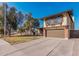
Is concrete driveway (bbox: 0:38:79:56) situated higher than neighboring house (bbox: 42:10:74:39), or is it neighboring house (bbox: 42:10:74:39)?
neighboring house (bbox: 42:10:74:39)

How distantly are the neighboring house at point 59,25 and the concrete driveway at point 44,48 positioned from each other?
47cm

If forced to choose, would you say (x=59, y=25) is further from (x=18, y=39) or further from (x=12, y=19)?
(x=12, y=19)

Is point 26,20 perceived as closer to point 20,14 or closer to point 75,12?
point 20,14

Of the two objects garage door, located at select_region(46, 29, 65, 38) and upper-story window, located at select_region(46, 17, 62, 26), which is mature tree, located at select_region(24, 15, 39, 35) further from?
garage door, located at select_region(46, 29, 65, 38)

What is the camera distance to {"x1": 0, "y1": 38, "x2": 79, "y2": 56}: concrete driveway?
290 inches

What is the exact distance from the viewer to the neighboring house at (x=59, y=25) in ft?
28.2

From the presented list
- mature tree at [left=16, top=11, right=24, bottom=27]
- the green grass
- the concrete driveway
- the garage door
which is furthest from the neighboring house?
mature tree at [left=16, top=11, right=24, bottom=27]


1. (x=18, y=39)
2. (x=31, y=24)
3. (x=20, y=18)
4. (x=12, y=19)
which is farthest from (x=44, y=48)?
(x=12, y=19)

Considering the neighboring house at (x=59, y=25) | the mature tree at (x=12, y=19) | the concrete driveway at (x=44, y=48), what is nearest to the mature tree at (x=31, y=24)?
the neighboring house at (x=59, y=25)

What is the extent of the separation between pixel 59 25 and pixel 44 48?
1845 millimetres

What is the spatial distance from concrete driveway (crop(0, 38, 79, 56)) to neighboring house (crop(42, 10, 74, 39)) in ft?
1.55

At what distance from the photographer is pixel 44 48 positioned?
8.00 meters

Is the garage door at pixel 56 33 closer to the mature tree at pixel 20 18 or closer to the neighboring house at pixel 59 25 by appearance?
the neighboring house at pixel 59 25

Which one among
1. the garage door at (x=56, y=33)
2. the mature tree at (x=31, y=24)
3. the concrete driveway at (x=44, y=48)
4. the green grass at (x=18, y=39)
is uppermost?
the mature tree at (x=31, y=24)
